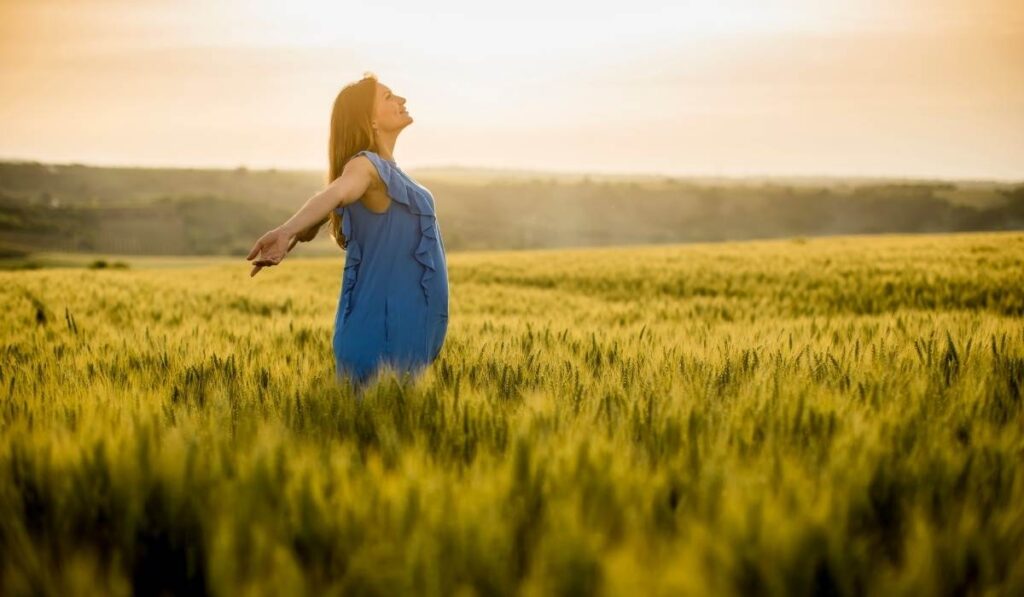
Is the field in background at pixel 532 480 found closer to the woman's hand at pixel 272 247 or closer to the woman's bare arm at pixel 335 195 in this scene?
the woman's hand at pixel 272 247

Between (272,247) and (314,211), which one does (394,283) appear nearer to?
(314,211)

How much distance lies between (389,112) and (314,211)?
2.78ft

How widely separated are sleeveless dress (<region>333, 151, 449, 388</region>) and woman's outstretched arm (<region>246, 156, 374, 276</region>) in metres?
0.19

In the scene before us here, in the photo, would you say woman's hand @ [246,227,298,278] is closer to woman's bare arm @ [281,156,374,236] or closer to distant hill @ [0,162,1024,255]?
woman's bare arm @ [281,156,374,236]

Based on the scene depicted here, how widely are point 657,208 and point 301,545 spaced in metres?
159

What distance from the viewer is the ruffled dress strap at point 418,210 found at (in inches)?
135

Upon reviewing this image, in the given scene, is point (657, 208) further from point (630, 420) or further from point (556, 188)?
point (630, 420)

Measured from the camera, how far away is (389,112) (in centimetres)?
358

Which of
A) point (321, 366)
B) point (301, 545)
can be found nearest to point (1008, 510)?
point (301, 545)

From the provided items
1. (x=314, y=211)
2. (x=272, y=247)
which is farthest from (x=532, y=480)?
(x=314, y=211)

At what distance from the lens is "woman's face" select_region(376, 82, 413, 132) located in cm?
357

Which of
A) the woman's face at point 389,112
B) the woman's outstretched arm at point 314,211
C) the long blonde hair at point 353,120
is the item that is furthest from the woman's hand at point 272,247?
the woman's face at point 389,112

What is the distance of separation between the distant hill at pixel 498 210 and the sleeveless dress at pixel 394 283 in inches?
3046

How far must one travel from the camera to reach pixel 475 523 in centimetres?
121
